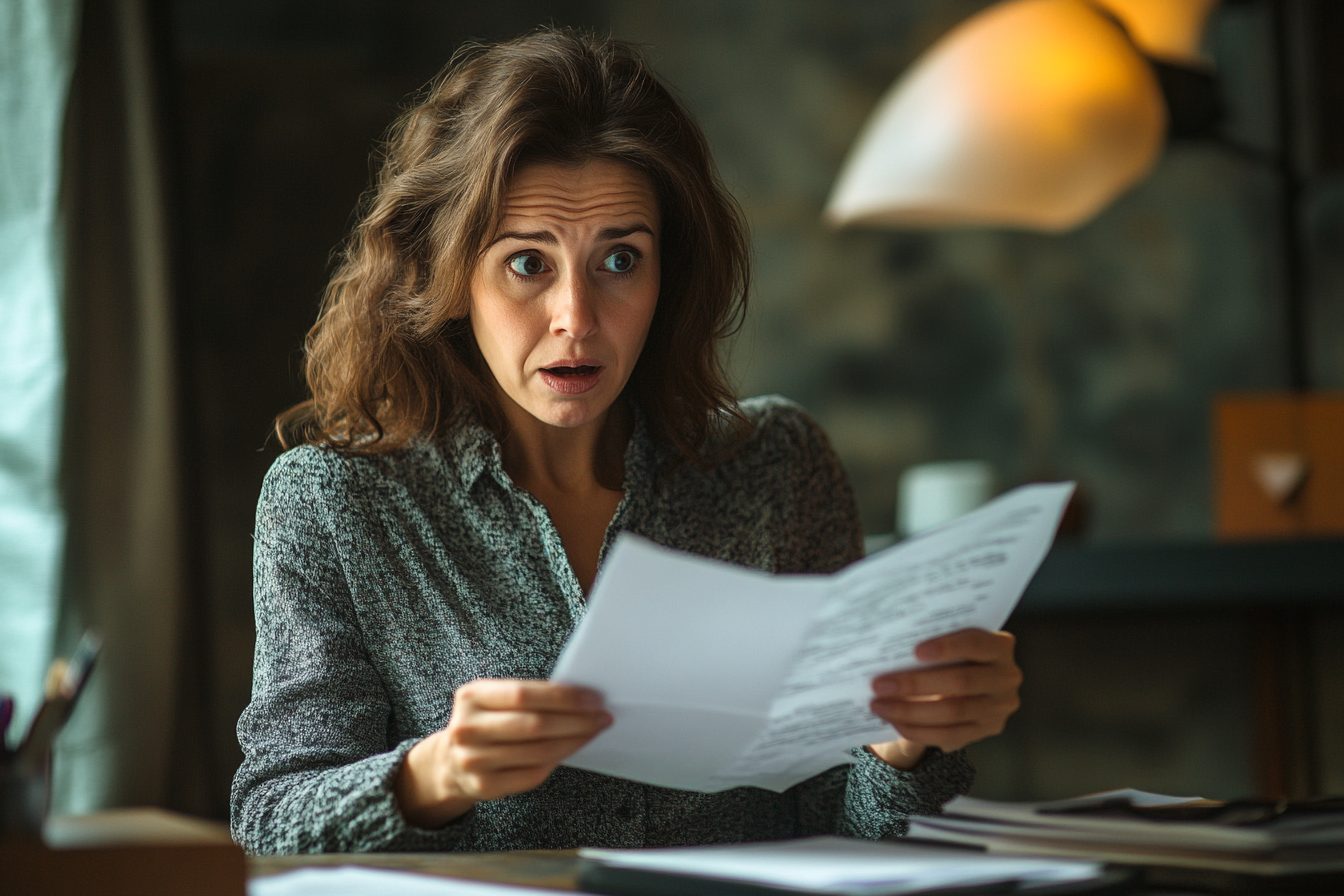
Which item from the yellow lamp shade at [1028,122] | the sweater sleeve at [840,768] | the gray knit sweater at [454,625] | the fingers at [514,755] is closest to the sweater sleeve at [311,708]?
the gray knit sweater at [454,625]

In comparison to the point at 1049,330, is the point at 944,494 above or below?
below

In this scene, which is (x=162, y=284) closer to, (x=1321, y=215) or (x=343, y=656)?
(x=343, y=656)

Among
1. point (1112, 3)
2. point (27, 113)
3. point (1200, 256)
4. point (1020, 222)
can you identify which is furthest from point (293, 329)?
point (1200, 256)

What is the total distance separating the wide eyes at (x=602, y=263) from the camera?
1048 mm

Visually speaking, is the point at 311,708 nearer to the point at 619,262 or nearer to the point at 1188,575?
the point at 619,262

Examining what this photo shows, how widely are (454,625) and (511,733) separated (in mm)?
349

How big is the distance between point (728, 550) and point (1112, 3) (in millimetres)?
1191

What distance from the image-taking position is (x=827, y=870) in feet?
1.90

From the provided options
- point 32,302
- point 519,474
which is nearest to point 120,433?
point 32,302

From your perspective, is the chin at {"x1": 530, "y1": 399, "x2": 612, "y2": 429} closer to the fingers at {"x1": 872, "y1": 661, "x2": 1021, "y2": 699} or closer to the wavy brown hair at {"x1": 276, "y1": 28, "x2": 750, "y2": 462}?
the wavy brown hair at {"x1": 276, "y1": 28, "x2": 750, "y2": 462}

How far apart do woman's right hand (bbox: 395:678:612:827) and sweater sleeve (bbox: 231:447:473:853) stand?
0.26ft

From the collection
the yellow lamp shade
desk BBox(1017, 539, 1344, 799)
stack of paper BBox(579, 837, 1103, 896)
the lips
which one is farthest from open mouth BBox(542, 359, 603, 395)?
desk BBox(1017, 539, 1344, 799)

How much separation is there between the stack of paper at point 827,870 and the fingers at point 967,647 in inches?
4.8

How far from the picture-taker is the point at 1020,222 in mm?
1841
